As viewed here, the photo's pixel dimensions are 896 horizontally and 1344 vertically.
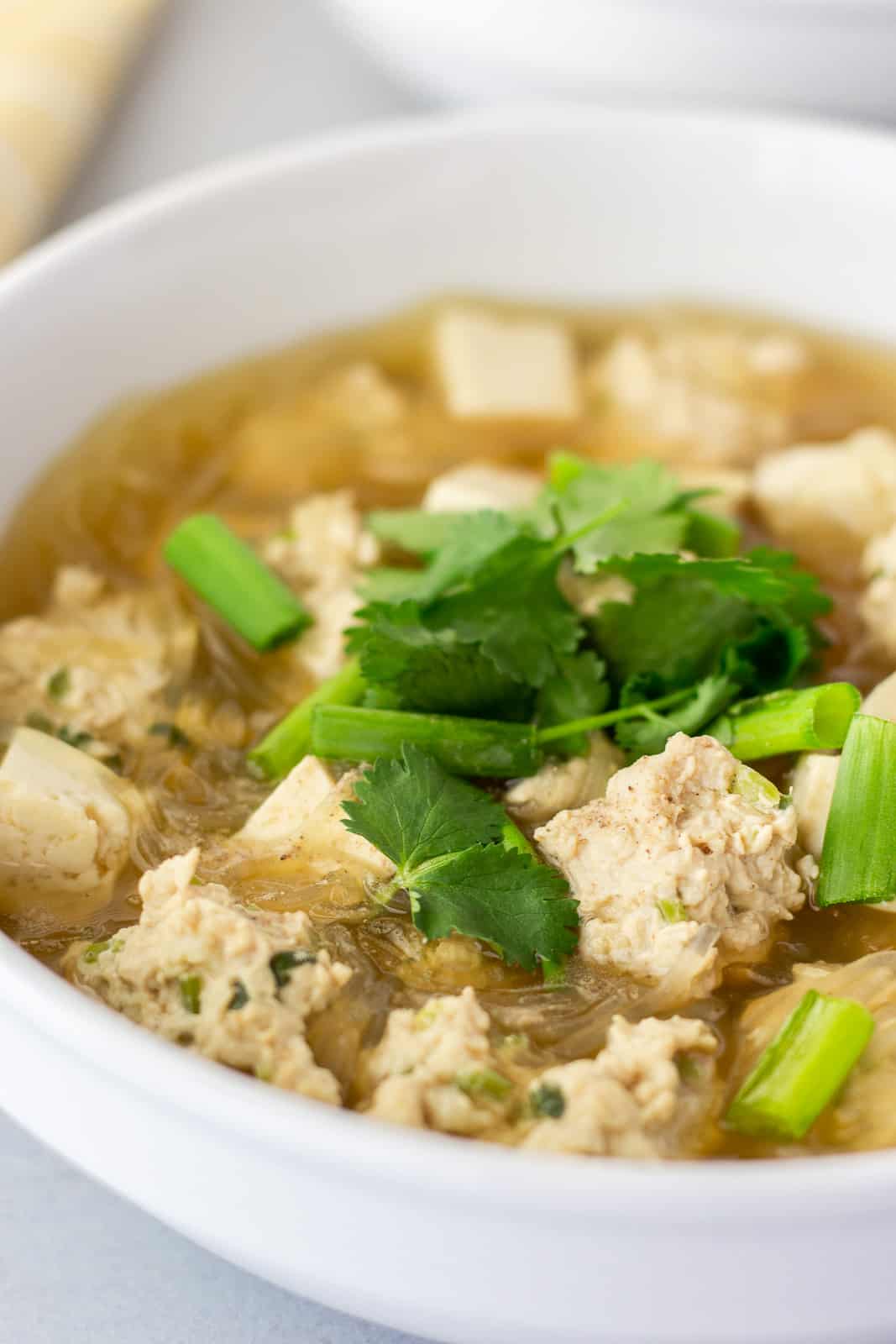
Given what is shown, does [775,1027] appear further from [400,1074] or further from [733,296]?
[733,296]

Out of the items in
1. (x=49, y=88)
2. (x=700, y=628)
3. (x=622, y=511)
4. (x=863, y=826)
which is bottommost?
(x=863, y=826)

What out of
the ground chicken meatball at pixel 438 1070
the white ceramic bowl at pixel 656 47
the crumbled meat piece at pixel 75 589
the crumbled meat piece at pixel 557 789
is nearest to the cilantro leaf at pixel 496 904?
the ground chicken meatball at pixel 438 1070

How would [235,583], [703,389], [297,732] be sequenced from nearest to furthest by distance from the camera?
[297,732], [235,583], [703,389]

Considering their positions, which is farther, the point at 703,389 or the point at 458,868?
the point at 703,389

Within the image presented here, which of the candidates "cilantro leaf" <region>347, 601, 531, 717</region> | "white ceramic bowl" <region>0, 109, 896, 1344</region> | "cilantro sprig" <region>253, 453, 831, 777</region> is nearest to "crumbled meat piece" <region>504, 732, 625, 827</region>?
"cilantro sprig" <region>253, 453, 831, 777</region>

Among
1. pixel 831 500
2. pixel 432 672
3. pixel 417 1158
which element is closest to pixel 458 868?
pixel 432 672

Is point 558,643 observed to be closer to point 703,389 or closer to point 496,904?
point 496,904
